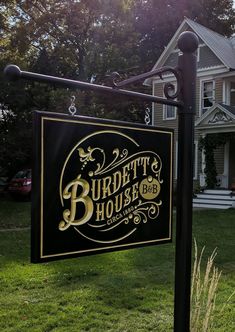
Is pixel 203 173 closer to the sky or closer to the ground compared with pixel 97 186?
closer to the ground

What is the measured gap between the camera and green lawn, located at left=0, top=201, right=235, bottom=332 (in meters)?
4.51

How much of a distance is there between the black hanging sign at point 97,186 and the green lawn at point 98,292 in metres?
2.18

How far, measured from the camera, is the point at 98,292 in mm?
5543

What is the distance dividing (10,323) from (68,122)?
9.87ft

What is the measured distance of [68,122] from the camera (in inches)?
84.8

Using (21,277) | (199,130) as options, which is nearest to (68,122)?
(21,277)

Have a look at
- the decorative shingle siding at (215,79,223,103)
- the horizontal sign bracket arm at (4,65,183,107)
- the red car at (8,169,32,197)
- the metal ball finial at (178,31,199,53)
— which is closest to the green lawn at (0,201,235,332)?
the horizontal sign bracket arm at (4,65,183,107)

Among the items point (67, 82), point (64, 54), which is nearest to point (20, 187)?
point (64, 54)

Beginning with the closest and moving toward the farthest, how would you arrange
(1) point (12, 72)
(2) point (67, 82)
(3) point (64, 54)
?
(1) point (12, 72), (2) point (67, 82), (3) point (64, 54)

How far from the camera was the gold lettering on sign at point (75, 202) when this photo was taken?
2170mm

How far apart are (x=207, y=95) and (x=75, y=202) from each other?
838 inches

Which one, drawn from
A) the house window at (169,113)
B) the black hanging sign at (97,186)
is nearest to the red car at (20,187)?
the house window at (169,113)

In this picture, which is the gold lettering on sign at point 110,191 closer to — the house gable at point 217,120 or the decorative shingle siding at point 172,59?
the house gable at point 217,120

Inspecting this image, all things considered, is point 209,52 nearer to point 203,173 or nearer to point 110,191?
point 203,173
